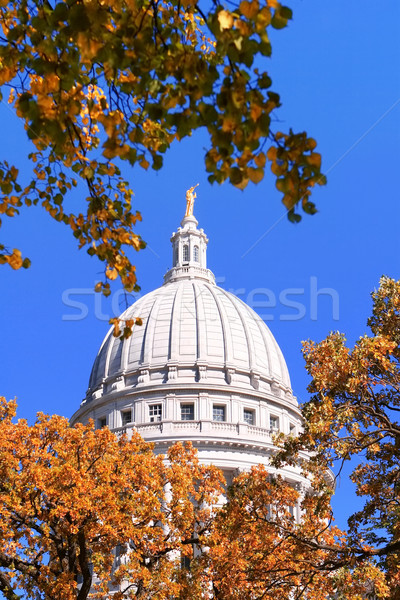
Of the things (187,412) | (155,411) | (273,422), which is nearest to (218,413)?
(187,412)

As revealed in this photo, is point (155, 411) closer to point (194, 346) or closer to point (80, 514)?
point (194, 346)

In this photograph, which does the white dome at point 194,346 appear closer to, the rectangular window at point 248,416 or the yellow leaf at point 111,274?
the rectangular window at point 248,416

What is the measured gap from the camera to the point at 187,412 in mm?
67812

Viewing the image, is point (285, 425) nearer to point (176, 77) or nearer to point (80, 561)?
point (80, 561)

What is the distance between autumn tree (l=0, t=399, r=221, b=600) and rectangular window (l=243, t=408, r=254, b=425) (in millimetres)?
40154

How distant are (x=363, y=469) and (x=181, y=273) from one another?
65.6 meters

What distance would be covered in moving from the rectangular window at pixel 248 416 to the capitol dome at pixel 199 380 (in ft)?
0.34

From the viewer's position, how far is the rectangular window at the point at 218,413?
67.8 metres

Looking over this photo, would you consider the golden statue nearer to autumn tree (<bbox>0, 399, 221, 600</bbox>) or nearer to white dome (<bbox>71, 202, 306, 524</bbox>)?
white dome (<bbox>71, 202, 306, 524</bbox>)

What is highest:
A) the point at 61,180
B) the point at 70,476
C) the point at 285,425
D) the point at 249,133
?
the point at 285,425

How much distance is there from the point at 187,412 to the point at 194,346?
7.64m

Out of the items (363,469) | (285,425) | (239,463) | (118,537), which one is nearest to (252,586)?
(363,469)

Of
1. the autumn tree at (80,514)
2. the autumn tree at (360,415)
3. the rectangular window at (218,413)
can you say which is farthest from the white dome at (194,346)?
the autumn tree at (360,415)

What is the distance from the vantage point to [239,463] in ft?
204
